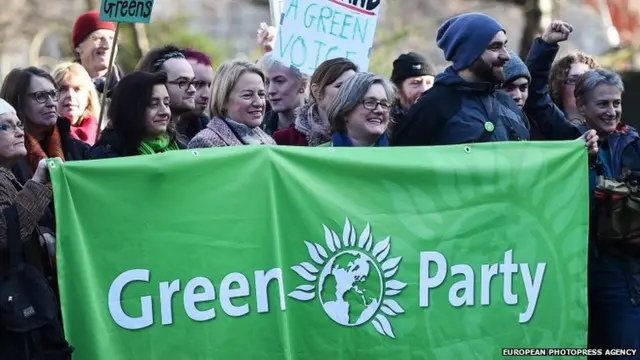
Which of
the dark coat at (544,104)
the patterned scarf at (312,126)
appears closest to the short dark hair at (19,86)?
the patterned scarf at (312,126)

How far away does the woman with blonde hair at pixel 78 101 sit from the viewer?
865cm

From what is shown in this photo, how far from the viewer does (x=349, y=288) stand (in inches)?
257

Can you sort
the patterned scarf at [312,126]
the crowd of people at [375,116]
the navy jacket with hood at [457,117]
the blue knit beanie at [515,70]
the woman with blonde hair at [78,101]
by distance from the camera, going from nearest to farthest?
the crowd of people at [375,116]
the navy jacket with hood at [457,117]
the patterned scarf at [312,126]
the blue knit beanie at [515,70]
the woman with blonde hair at [78,101]

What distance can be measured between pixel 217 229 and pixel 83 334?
70 cm

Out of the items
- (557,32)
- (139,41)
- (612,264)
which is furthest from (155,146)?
(139,41)

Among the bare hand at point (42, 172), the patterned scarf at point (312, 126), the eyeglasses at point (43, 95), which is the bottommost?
the bare hand at point (42, 172)

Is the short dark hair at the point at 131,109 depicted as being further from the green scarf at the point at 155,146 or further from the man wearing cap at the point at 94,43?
the man wearing cap at the point at 94,43

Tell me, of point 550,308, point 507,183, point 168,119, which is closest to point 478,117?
point 507,183

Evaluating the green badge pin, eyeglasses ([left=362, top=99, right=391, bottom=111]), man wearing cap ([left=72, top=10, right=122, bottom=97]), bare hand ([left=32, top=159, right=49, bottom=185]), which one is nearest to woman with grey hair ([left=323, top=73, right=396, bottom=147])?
eyeglasses ([left=362, top=99, right=391, bottom=111])

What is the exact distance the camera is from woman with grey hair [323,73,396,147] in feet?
23.7

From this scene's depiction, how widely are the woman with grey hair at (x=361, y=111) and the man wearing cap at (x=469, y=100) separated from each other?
132 mm

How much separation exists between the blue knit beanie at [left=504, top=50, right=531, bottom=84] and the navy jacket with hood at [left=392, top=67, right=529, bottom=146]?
1.97 ft

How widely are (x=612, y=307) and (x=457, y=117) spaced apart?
3.71 ft

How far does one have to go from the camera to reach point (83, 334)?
6.23m
